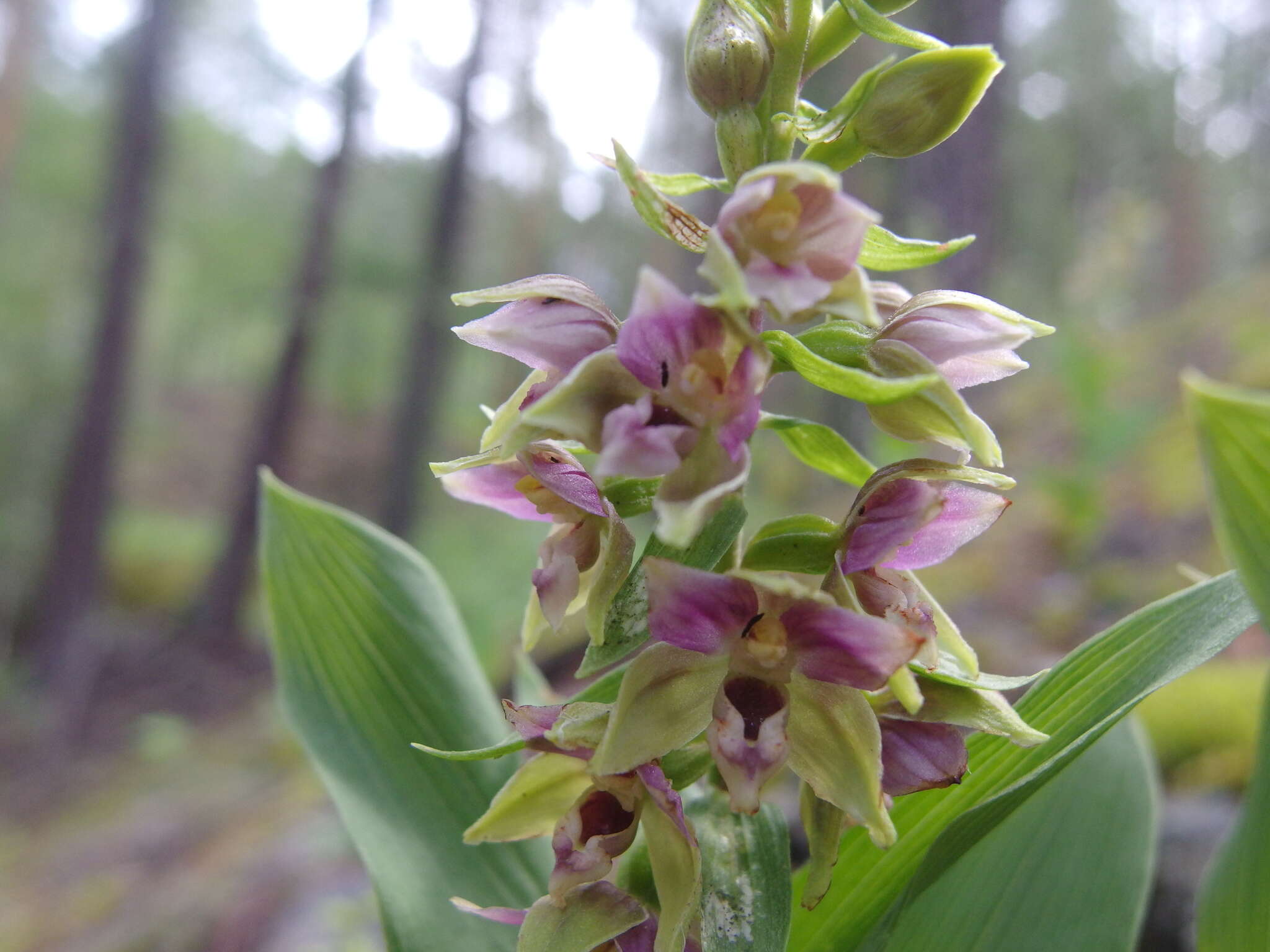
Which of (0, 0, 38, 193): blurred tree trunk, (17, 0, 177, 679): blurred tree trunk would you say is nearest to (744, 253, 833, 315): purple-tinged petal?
(17, 0, 177, 679): blurred tree trunk

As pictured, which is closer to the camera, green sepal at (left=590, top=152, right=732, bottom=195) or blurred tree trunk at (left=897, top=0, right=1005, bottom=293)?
green sepal at (left=590, top=152, right=732, bottom=195)

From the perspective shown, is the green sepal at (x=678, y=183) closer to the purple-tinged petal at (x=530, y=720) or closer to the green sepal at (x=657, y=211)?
the green sepal at (x=657, y=211)

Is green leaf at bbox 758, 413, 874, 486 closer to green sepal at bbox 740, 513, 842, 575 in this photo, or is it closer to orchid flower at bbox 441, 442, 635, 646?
green sepal at bbox 740, 513, 842, 575

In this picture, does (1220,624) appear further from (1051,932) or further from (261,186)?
(261,186)

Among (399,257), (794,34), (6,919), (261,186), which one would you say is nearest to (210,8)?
(261,186)

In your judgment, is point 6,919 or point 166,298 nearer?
point 6,919

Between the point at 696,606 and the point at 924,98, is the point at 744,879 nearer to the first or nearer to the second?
the point at 696,606
